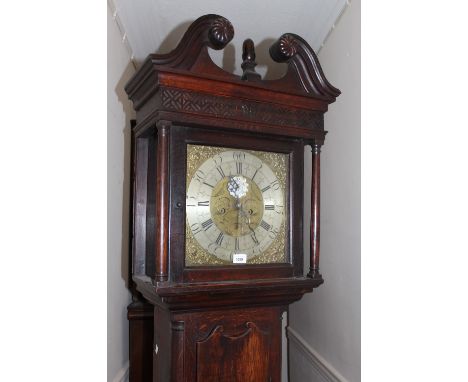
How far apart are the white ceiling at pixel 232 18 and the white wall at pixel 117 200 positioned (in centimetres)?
9

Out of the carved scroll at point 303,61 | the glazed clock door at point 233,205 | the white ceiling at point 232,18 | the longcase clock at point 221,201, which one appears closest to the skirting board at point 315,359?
the longcase clock at point 221,201

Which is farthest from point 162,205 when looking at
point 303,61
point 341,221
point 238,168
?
point 341,221

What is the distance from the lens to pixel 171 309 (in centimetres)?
95

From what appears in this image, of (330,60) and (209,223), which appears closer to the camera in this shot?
(209,223)

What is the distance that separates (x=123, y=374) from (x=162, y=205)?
0.84 metres

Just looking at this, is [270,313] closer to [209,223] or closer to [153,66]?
[209,223]

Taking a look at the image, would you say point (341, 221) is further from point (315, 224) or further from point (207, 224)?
point (207, 224)

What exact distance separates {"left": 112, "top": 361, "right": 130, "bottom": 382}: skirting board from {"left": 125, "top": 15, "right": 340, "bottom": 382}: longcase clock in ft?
1.07

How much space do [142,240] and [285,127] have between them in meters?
0.54

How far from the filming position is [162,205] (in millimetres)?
917

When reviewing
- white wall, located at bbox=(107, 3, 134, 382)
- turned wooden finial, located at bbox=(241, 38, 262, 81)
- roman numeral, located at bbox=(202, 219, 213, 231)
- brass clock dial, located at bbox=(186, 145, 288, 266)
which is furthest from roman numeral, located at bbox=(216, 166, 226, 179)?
white wall, located at bbox=(107, 3, 134, 382)

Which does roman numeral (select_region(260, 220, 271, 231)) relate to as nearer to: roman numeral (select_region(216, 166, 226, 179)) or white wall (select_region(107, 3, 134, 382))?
roman numeral (select_region(216, 166, 226, 179))

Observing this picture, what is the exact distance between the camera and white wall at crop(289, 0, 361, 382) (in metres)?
1.22
